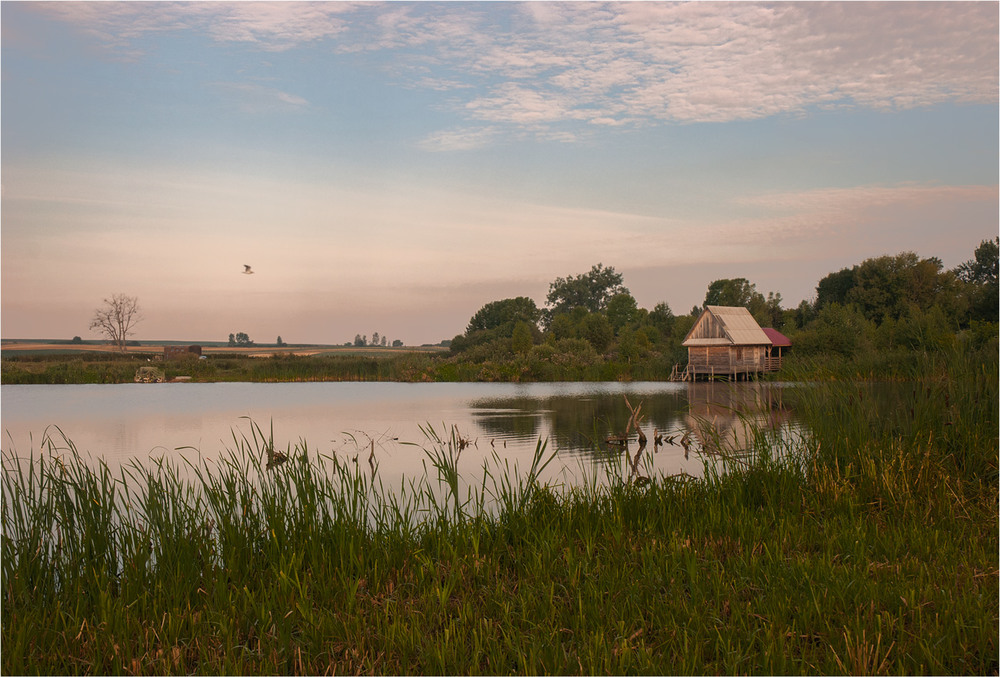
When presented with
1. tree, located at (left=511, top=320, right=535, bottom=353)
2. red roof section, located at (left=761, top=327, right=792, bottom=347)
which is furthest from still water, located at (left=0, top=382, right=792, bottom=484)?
red roof section, located at (left=761, top=327, right=792, bottom=347)

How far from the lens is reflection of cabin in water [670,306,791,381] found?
4128 centimetres

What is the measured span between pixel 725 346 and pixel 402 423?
28781 millimetres

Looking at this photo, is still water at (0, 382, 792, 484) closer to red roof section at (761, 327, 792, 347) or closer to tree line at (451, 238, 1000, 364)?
tree line at (451, 238, 1000, 364)

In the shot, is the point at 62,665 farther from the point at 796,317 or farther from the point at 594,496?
the point at 796,317

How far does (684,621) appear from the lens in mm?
3641

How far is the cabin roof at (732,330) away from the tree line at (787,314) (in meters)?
2.68

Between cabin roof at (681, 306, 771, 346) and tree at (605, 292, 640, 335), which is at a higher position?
tree at (605, 292, 640, 335)

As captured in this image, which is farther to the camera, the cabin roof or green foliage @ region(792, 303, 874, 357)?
the cabin roof

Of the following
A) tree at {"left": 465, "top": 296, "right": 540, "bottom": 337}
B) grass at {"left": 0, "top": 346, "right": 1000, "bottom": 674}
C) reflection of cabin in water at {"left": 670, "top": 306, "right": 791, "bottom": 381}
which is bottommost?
grass at {"left": 0, "top": 346, "right": 1000, "bottom": 674}

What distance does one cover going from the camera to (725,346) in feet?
136

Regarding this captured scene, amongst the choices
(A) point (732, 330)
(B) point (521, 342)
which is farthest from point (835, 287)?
(B) point (521, 342)

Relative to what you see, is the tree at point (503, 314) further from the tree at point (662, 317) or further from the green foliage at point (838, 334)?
the green foliage at point (838, 334)

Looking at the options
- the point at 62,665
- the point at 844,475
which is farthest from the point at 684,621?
the point at 844,475

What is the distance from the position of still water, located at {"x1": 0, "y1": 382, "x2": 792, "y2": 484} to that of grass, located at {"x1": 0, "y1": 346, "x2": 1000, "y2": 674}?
1.00 metres
